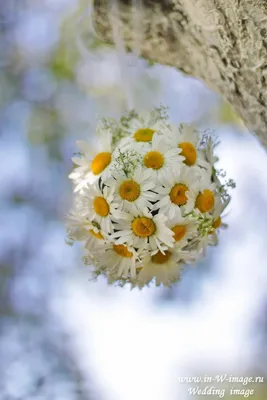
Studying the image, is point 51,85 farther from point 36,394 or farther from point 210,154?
point 210,154

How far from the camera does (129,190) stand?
0.99 metres

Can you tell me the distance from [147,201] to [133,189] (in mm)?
36

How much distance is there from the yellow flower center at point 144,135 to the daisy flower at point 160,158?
0.13 feet

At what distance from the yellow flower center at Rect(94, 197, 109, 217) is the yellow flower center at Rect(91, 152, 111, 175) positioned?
2.7 inches

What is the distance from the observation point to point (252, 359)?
268 cm

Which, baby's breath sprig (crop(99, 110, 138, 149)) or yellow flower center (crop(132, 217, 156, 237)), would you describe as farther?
baby's breath sprig (crop(99, 110, 138, 149))

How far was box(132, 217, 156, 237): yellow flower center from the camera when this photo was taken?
0.98 meters

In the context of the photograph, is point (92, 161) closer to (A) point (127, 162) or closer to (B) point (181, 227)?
(A) point (127, 162)

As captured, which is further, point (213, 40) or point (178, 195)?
point (213, 40)

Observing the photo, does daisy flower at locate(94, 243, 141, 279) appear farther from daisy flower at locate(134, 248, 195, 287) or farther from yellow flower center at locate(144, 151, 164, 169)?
yellow flower center at locate(144, 151, 164, 169)

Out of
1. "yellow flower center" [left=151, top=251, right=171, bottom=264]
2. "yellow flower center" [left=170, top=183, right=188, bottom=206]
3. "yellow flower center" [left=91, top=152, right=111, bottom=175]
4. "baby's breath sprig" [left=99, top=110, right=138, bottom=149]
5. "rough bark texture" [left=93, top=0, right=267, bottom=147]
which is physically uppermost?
"rough bark texture" [left=93, top=0, right=267, bottom=147]

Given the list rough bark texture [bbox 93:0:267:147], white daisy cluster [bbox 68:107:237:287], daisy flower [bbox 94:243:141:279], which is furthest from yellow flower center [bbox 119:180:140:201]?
rough bark texture [bbox 93:0:267:147]

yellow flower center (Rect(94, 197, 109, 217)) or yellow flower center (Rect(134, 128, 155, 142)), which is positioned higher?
yellow flower center (Rect(134, 128, 155, 142))

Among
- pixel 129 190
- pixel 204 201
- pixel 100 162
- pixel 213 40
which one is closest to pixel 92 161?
pixel 100 162
